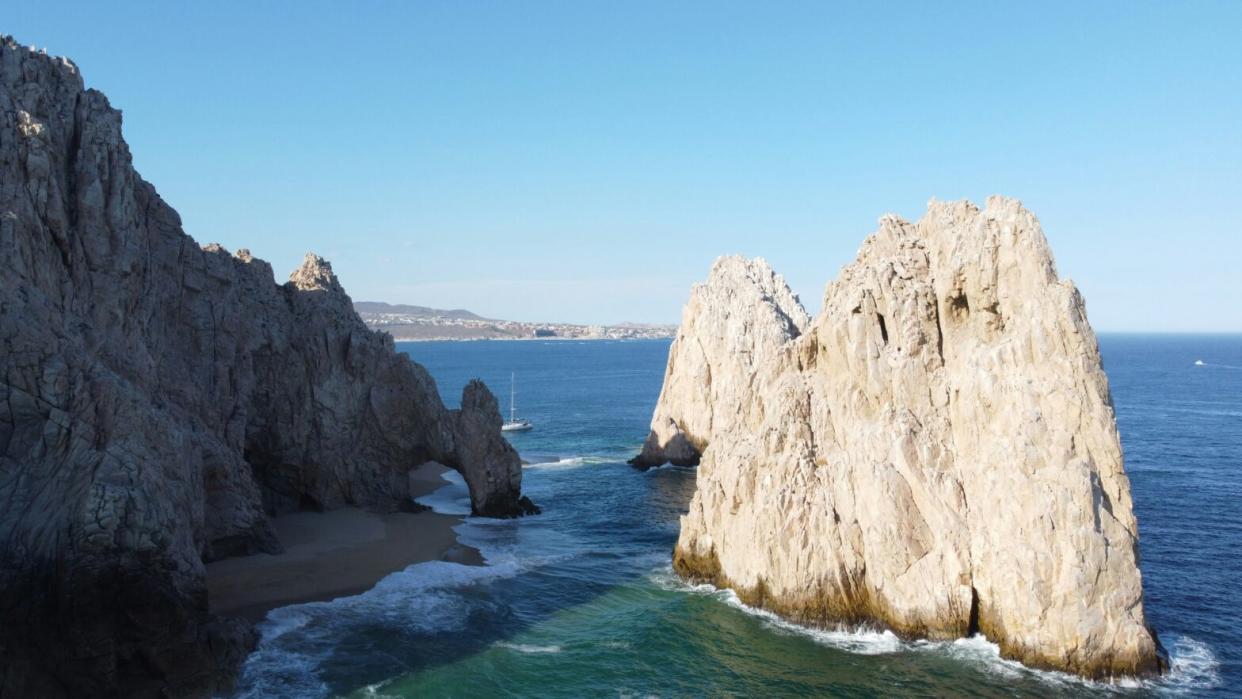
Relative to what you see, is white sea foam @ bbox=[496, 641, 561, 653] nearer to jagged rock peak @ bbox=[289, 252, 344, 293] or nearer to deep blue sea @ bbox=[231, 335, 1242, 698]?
deep blue sea @ bbox=[231, 335, 1242, 698]

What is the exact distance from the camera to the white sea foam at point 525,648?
1407 inches

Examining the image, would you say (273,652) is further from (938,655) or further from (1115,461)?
(1115,461)

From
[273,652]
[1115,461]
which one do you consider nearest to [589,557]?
[273,652]

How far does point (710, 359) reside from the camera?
8456 centimetres

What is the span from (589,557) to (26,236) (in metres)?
31.6

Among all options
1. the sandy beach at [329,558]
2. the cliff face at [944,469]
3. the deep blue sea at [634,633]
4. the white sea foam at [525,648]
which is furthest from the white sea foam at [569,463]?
the white sea foam at [525,648]

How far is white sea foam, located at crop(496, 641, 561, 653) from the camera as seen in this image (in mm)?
35750

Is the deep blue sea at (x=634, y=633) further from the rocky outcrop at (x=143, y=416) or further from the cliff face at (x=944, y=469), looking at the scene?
the rocky outcrop at (x=143, y=416)

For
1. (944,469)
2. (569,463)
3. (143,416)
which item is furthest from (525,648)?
(569,463)

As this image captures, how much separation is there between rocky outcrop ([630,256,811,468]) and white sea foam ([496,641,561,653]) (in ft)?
145

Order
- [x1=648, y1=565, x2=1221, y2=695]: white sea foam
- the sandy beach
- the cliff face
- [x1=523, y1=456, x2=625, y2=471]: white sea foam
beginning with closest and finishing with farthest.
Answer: [x1=648, y1=565, x2=1221, y2=695]: white sea foam < the cliff face < the sandy beach < [x1=523, y1=456, x2=625, y2=471]: white sea foam

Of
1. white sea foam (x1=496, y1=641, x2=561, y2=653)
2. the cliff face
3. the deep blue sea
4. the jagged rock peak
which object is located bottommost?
white sea foam (x1=496, y1=641, x2=561, y2=653)

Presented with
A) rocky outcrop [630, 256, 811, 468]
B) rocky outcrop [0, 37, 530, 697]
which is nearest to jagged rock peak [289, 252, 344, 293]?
rocky outcrop [0, 37, 530, 697]

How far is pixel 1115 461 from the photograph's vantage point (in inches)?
A: 1291
